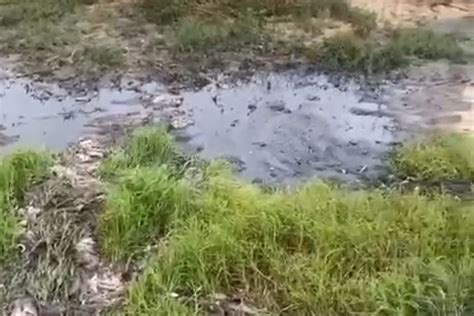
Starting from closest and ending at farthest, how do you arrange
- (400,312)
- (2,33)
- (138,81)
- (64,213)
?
(400,312)
(64,213)
(138,81)
(2,33)

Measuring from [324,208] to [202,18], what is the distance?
3507 mm

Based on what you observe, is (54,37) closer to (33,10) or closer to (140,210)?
(33,10)

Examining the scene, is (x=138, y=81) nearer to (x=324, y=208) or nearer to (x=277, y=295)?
(x=324, y=208)

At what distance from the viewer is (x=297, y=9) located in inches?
285

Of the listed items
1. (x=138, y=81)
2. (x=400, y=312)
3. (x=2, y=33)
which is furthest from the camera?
(x=2, y=33)

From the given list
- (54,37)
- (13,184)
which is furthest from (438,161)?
(54,37)

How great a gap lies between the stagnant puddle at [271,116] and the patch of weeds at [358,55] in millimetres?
277

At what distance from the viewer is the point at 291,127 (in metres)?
5.42

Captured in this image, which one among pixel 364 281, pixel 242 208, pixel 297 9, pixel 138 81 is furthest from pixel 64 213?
pixel 297 9

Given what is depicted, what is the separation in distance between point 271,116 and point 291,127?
9.4 inches

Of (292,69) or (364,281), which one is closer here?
(364,281)

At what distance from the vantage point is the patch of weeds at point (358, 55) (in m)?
6.32

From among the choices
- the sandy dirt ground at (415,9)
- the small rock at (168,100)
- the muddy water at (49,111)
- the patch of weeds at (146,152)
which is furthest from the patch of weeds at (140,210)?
the sandy dirt ground at (415,9)

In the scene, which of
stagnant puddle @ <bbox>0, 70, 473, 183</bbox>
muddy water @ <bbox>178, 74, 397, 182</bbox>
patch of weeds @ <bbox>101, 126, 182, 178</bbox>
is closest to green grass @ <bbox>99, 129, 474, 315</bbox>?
patch of weeds @ <bbox>101, 126, 182, 178</bbox>
